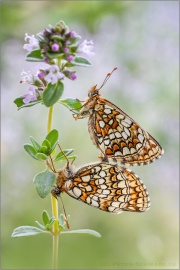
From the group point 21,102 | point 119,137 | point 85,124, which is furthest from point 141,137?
point 85,124

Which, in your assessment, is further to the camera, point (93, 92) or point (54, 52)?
point (93, 92)

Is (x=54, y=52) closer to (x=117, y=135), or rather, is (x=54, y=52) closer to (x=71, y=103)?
(x=71, y=103)

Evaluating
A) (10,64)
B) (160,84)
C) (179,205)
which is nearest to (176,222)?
(179,205)

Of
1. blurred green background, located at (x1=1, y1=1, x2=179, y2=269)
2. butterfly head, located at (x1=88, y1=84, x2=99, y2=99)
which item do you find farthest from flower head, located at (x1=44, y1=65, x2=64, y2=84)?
blurred green background, located at (x1=1, y1=1, x2=179, y2=269)

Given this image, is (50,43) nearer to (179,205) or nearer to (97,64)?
(179,205)

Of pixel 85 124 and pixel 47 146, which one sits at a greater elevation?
pixel 85 124
